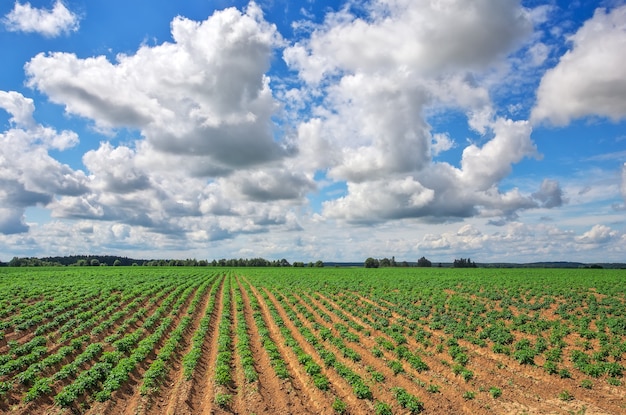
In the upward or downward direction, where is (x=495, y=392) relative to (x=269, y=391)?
upward

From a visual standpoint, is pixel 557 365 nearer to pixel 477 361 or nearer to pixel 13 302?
pixel 477 361

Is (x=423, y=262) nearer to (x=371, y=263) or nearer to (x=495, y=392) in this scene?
(x=371, y=263)

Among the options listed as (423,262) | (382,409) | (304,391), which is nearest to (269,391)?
(304,391)

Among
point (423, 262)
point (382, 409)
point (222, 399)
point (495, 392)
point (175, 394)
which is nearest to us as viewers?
point (382, 409)

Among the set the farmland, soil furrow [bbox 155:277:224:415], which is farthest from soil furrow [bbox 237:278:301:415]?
soil furrow [bbox 155:277:224:415]

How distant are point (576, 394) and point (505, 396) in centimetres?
283

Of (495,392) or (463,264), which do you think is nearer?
(495,392)

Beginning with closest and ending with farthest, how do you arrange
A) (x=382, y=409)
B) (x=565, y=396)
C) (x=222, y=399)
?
(x=382, y=409)
(x=222, y=399)
(x=565, y=396)

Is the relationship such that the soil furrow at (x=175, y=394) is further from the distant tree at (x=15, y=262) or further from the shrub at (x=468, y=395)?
the distant tree at (x=15, y=262)

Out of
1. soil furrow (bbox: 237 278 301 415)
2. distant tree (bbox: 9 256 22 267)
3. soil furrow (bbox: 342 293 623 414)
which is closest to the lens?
soil furrow (bbox: 237 278 301 415)

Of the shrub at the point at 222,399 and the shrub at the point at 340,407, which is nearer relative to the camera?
the shrub at the point at 340,407

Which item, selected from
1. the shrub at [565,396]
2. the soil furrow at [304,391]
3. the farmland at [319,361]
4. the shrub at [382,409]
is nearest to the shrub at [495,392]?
the farmland at [319,361]

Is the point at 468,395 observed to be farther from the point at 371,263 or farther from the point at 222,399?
the point at 371,263

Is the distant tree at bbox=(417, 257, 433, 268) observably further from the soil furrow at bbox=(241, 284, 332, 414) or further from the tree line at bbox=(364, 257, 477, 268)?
the soil furrow at bbox=(241, 284, 332, 414)
